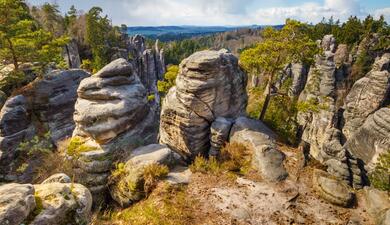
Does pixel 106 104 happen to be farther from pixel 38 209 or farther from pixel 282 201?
pixel 282 201

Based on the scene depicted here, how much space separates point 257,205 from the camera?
11070 millimetres

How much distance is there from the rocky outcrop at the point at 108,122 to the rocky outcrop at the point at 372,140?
52.8ft

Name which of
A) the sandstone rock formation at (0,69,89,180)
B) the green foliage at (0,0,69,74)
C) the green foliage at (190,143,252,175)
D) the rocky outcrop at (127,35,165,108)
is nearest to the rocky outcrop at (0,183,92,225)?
the green foliage at (190,143,252,175)

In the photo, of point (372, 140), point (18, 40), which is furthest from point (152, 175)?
point (372, 140)

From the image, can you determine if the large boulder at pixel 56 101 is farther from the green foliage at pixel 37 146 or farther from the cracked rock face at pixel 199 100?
the cracked rock face at pixel 199 100

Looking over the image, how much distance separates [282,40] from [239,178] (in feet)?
31.0

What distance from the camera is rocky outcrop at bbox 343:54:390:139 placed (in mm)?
40375

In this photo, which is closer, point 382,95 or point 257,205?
point 257,205

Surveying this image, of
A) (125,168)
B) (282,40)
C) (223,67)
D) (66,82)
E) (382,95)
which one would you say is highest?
(282,40)

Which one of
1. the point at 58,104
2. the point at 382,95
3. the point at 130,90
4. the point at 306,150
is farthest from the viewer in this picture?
the point at 382,95

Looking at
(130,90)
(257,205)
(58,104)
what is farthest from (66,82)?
(257,205)

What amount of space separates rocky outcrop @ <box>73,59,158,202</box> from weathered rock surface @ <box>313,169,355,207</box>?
967 centimetres

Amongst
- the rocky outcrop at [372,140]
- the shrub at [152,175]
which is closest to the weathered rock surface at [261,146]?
the shrub at [152,175]

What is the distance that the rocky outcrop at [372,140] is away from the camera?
20594mm
